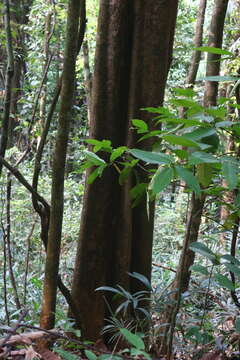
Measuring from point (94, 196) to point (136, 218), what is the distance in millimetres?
276

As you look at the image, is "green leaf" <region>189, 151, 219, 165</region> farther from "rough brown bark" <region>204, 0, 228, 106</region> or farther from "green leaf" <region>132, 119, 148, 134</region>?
"rough brown bark" <region>204, 0, 228, 106</region>

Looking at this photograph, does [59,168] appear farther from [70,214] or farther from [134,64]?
[70,214]

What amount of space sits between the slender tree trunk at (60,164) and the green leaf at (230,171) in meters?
0.67

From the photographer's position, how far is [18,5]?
30.3ft

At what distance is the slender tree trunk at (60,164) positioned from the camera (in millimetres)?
1435

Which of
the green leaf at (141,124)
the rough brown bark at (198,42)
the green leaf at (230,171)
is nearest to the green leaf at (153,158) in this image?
the green leaf at (230,171)

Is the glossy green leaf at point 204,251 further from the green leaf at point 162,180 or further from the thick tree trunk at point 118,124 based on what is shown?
the thick tree trunk at point 118,124

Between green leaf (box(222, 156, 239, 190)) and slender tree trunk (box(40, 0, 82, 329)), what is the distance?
2.20 feet

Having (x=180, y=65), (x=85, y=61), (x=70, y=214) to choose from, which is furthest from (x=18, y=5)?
(x=70, y=214)

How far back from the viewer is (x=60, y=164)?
1464mm

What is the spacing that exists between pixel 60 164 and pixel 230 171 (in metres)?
0.70

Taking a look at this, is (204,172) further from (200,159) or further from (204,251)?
(204,251)

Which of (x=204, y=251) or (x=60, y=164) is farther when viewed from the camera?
(x=60, y=164)

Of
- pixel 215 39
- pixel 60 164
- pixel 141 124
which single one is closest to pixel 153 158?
pixel 141 124
